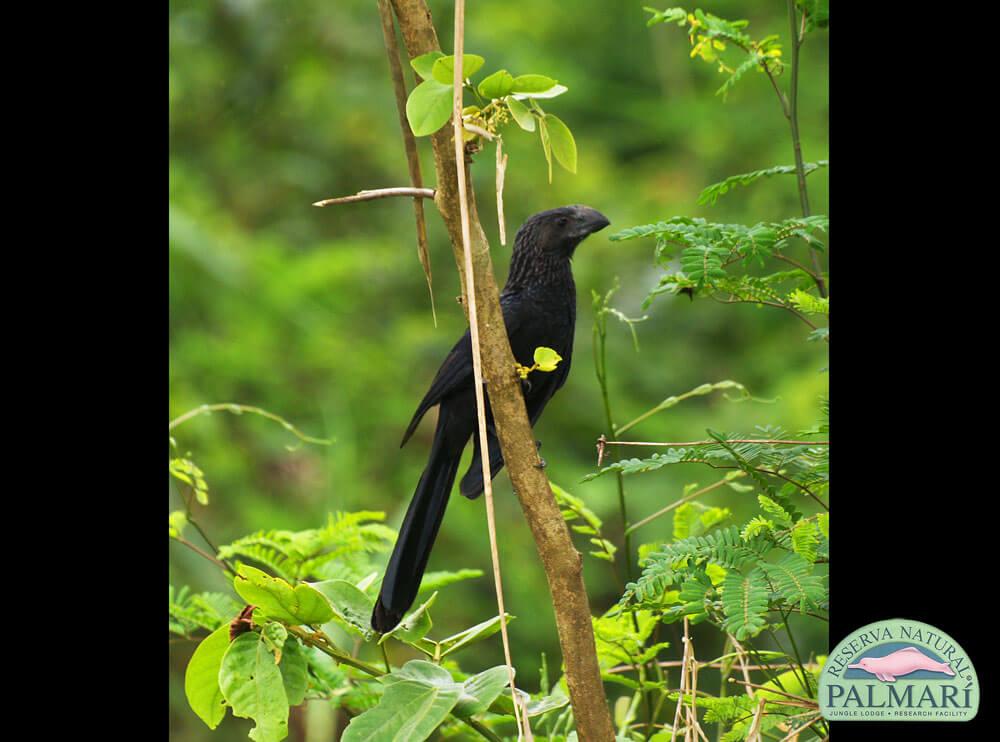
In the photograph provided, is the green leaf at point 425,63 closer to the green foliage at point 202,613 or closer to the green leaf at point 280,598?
the green leaf at point 280,598

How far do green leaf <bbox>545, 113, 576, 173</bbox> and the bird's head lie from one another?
749mm

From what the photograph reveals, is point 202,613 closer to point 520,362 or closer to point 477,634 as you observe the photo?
point 477,634

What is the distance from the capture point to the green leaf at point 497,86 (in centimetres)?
114

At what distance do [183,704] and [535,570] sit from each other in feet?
3.84

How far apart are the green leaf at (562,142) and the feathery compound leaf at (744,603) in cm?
49

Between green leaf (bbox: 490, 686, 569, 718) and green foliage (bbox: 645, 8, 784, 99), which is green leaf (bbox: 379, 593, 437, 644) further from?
green foliage (bbox: 645, 8, 784, 99)

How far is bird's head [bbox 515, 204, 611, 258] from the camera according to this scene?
6.59 ft

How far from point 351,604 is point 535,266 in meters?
0.93

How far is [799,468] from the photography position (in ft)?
4.47

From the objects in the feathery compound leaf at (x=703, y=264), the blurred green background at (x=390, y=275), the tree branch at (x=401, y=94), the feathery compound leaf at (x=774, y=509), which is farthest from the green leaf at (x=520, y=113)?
the blurred green background at (x=390, y=275)

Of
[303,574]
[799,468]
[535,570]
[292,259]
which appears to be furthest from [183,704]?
[799,468]

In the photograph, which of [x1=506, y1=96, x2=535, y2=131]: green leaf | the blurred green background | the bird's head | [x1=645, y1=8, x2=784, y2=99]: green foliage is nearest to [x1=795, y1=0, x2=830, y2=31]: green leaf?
[x1=645, y1=8, x2=784, y2=99]: green foliage
